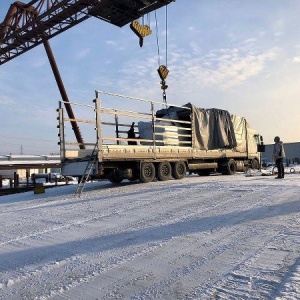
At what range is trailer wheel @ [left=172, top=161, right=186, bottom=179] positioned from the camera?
40.5 ft

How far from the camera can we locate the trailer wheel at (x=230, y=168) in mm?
15347

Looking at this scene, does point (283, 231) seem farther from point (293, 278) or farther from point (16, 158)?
point (16, 158)

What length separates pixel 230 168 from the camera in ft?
51.2

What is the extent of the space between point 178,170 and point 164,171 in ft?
2.70

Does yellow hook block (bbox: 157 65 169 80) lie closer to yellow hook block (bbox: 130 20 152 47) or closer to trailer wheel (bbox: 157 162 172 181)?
yellow hook block (bbox: 130 20 152 47)

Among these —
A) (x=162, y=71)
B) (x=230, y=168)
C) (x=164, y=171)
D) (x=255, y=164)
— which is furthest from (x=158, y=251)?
(x=255, y=164)

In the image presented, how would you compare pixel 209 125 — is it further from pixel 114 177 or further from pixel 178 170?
pixel 114 177

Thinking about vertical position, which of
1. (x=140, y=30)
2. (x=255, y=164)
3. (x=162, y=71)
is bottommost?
(x=255, y=164)

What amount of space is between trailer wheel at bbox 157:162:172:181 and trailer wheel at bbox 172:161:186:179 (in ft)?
1.15

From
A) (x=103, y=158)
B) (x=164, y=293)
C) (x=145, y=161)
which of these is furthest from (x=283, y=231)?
(x=145, y=161)

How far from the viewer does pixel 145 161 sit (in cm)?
1117

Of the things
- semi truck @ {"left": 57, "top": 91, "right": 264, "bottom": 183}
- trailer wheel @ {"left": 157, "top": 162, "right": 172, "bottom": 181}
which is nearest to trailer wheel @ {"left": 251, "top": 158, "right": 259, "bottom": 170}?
semi truck @ {"left": 57, "top": 91, "right": 264, "bottom": 183}

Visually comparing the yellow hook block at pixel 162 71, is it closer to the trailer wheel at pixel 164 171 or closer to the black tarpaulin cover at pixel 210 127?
the black tarpaulin cover at pixel 210 127

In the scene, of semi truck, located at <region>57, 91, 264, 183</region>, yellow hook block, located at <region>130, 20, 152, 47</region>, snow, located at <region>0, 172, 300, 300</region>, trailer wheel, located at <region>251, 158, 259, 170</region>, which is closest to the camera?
snow, located at <region>0, 172, 300, 300</region>
